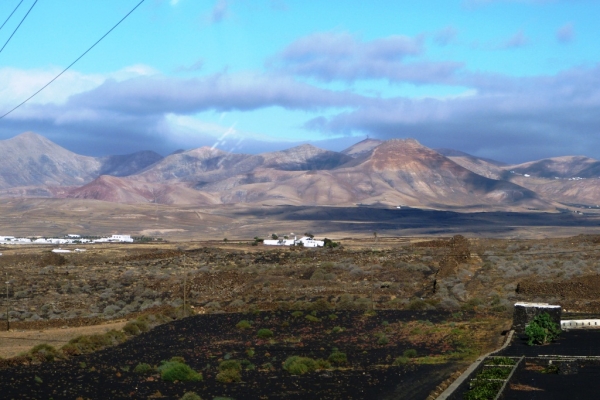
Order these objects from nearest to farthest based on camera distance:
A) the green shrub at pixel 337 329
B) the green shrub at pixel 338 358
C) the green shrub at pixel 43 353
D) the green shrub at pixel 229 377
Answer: the green shrub at pixel 229 377 < the green shrub at pixel 338 358 < the green shrub at pixel 43 353 < the green shrub at pixel 337 329

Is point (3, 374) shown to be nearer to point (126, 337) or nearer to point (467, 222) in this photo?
point (126, 337)

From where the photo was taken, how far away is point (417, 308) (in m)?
39.9

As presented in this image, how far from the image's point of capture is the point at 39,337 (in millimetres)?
34844

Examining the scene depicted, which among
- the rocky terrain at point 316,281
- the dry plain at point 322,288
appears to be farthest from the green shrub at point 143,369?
the rocky terrain at point 316,281

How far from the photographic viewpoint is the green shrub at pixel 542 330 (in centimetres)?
2494

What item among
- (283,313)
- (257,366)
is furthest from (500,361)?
(283,313)

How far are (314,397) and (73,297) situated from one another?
113 ft

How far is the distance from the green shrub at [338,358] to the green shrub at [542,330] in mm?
5555

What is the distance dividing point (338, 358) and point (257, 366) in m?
2.38

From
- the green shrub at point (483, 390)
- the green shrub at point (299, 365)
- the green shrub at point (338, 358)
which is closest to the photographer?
the green shrub at point (483, 390)

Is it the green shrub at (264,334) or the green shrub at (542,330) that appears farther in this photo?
the green shrub at (264,334)

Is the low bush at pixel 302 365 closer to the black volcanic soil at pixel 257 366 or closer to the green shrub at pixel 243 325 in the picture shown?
the black volcanic soil at pixel 257 366

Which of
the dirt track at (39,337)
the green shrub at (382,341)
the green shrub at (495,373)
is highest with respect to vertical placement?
the green shrub at (495,373)

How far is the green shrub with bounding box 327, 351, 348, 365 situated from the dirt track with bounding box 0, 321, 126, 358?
11840mm
